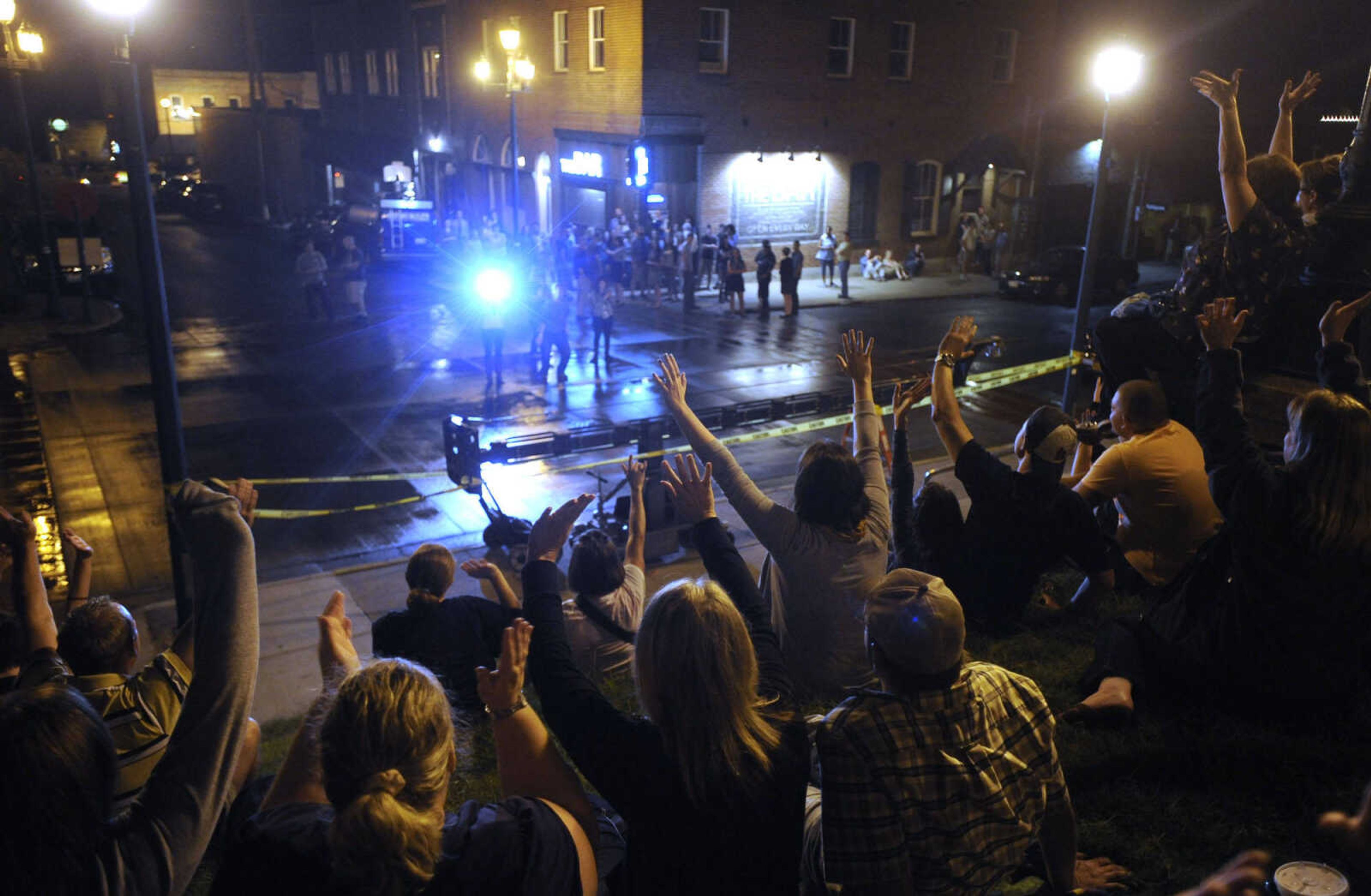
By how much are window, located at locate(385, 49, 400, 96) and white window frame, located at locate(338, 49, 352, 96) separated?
5.74 m

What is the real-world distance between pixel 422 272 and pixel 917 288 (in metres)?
15.4

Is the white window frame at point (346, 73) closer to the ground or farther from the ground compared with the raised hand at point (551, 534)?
farther from the ground

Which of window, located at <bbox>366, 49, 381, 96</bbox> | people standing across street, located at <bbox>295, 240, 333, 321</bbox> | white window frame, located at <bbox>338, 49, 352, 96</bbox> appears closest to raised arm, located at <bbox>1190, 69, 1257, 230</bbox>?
people standing across street, located at <bbox>295, 240, 333, 321</bbox>

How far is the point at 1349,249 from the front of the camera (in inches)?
299

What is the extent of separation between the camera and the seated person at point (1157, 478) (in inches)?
199

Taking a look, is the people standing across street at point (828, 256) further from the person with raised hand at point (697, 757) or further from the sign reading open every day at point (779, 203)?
the person with raised hand at point (697, 757)

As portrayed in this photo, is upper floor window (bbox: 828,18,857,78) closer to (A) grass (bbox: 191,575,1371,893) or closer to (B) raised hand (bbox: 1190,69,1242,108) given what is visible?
(B) raised hand (bbox: 1190,69,1242,108)

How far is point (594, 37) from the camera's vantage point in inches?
1172

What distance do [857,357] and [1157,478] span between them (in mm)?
1694

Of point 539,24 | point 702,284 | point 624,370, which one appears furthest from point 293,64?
point 624,370

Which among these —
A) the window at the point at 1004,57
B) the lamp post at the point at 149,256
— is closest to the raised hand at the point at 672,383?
the lamp post at the point at 149,256

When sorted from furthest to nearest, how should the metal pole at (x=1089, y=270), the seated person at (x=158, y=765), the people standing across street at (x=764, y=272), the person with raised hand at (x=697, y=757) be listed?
1. the people standing across street at (x=764, y=272)
2. the metal pole at (x=1089, y=270)
3. the person with raised hand at (x=697, y=757)
4. the seated person at (x=158, y=765)

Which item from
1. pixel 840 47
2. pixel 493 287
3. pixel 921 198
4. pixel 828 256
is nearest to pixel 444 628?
pixel 493 287

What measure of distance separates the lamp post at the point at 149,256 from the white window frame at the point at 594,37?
81.1 ft
